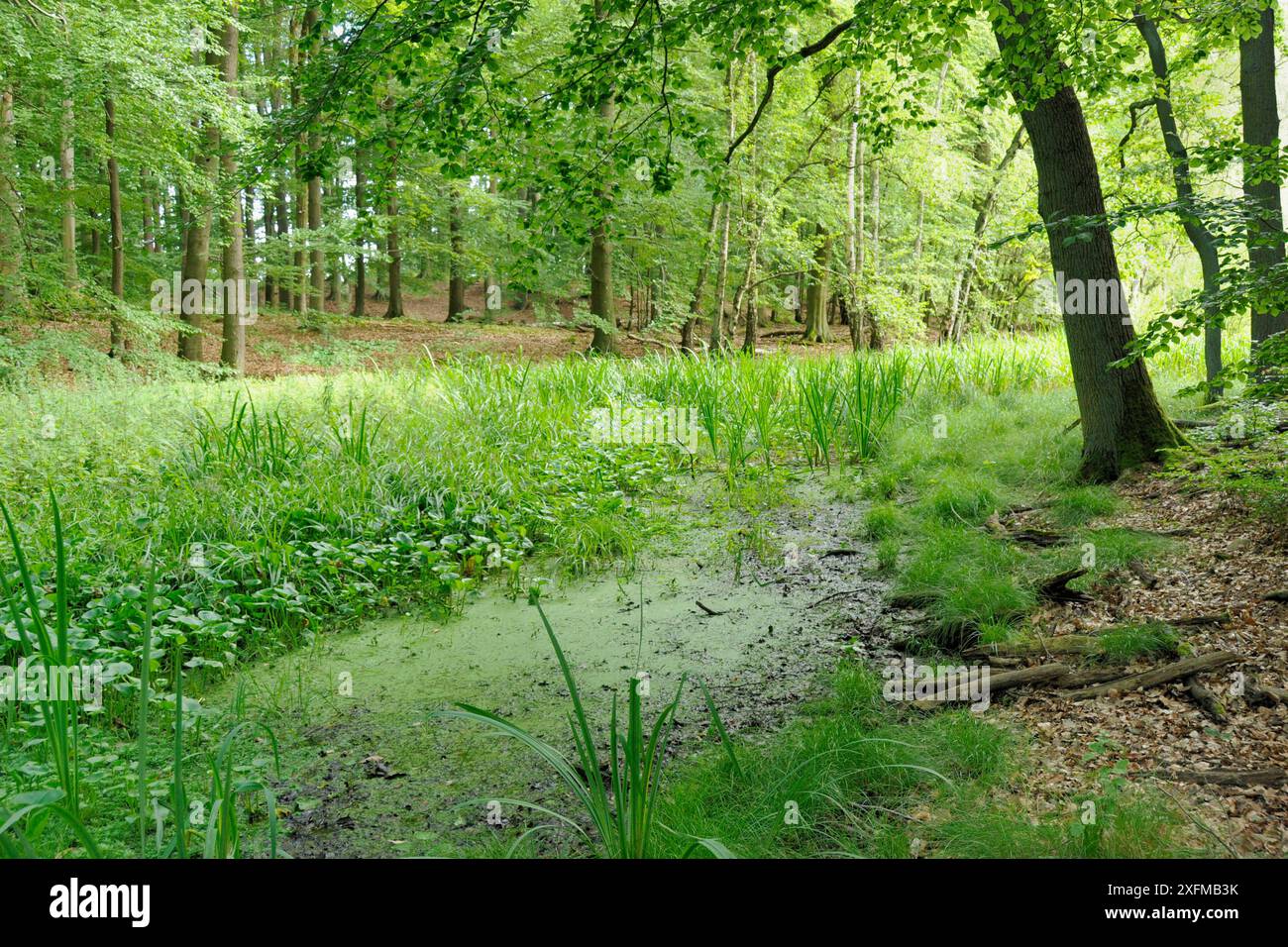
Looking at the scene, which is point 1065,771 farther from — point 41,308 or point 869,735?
point 41,308

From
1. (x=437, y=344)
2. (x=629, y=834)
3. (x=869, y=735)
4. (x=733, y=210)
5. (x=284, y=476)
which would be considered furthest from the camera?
(x=437, y=344)

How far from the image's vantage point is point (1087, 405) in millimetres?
5512

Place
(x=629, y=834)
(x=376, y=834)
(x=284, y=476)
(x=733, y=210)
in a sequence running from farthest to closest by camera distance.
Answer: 1. (x=733, y=210)
2. (x=284, y=476)
3. (x=376, y=834)
4. (x=629, y=834)

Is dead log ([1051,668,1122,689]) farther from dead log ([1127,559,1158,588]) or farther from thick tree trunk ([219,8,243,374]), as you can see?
thick tree trunk ([219,8,243,374])

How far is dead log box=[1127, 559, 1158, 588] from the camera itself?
3837mm

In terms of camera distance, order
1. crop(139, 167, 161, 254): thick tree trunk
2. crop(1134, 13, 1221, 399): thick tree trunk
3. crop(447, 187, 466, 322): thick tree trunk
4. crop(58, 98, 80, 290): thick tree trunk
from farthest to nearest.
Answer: crop(447, 187, 466, 322): thick tree trunk < crop(139, 167, 161, 254): thick tree trunk < crop(58, 98, 80, 290): thick tree trunk < crop(1134, 13, 1221, 399): thick tree trunk

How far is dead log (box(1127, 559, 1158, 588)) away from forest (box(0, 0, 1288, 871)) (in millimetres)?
28

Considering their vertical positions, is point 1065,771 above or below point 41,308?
below

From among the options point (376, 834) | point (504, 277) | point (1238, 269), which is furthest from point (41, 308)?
point (1238, 269)

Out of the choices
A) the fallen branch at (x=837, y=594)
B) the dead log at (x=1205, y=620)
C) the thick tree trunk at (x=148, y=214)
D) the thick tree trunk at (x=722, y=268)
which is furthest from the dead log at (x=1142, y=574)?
the thick tree trunk at (x=148, y=214)

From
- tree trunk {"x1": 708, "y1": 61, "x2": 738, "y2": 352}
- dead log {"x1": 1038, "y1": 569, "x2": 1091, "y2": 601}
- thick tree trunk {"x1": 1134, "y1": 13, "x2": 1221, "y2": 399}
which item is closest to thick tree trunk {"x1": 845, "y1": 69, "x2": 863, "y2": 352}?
tree trunk {"x1": 708, "y1": 61, "x2": 738, "y2": 352}

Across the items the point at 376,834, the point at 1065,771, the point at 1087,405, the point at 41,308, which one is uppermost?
the point at 41,308

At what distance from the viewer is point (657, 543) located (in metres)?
5.41

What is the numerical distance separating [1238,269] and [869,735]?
235 cm
